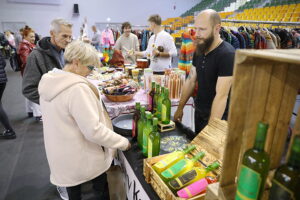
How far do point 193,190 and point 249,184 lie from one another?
0.38 m

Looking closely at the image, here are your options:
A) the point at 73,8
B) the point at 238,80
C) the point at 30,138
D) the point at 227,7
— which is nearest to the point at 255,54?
the point at 238,80

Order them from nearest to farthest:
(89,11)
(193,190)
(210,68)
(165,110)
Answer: (193,190) < (165,110) < (210,68) < (89,11)

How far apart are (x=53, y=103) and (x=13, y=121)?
3483 millimetres

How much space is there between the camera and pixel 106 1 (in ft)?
38.3

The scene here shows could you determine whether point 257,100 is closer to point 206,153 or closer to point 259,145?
point 259,145

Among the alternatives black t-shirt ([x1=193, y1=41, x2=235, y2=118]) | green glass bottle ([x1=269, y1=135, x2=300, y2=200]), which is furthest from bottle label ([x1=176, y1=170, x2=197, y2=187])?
black t-shirt ([x1=193, y1=41, x2=235, y2=118])

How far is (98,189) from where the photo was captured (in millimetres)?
1628

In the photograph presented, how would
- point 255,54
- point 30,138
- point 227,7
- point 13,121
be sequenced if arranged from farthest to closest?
1. point 227,7
2. point 13,121
3. point 30,138
4. point 255,54

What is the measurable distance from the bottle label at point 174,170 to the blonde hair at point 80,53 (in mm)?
765

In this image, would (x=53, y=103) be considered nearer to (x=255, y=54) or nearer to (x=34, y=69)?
(x=34, y=69)

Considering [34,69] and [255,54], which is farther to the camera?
[34,69]

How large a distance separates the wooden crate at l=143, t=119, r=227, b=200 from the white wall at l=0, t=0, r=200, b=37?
1180 cm

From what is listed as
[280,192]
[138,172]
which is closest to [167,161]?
[138,172]

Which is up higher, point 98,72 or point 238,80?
point 238,80
